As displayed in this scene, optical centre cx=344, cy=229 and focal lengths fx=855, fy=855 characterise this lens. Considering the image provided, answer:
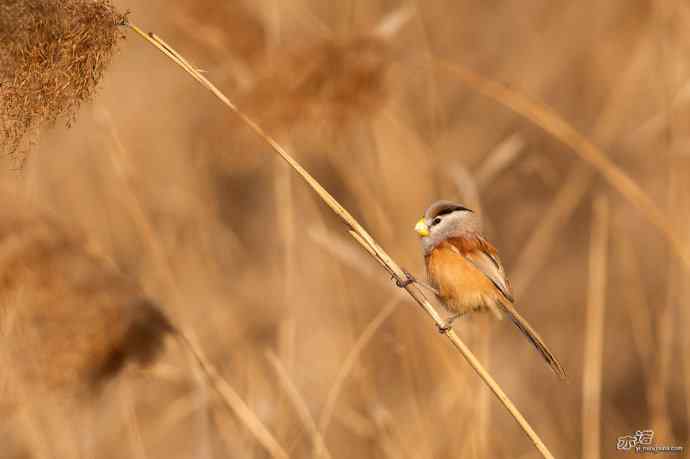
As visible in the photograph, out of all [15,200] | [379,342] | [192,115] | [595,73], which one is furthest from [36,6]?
[595,73]

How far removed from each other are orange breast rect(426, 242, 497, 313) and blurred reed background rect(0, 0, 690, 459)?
0.21 meters

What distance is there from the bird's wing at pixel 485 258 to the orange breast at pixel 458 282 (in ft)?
0.05

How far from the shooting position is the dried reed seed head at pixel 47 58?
5.88ft

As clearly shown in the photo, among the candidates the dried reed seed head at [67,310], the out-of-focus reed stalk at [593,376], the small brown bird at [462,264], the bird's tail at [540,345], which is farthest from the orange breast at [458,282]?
the dried reed seed head at [67,310]

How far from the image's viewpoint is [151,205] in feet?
14.2

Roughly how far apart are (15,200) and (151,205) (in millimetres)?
1609

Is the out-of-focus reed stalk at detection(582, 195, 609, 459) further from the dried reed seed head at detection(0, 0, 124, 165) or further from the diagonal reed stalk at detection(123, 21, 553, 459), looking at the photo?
the dried reed seed head at detection(0, 0, 124, 165)

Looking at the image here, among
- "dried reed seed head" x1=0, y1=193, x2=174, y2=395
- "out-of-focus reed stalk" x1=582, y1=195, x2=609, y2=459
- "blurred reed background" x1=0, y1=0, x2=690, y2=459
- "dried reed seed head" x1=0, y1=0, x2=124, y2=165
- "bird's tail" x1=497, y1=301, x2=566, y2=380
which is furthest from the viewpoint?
"blurred reed background" x1=0, y1=0, x2=690, y2=459

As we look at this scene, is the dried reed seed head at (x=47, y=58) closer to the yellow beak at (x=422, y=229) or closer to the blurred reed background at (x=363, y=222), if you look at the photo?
the blurred reed background at (x=363, y=222)

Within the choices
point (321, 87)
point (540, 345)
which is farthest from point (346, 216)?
point (321, 87)

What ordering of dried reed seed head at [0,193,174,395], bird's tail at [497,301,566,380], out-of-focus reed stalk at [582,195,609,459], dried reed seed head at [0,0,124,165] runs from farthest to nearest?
1. out-of-focus reed stalk at [582,195,609,459]
2. dried reed seed head at [0,193,174,395]
3. bird's tail at [497,301,566,380]
4. dried reed seed head at [0,0,124,165]

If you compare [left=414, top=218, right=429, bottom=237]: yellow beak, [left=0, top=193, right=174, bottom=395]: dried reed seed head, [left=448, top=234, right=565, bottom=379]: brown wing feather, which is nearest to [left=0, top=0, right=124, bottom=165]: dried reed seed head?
[left=0, top=193, right=174, bottom=395]: dried reed seed head

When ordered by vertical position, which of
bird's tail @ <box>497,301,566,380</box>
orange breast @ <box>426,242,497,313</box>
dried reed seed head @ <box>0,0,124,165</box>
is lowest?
bird's tail @ <box>497,301,566,380</box>

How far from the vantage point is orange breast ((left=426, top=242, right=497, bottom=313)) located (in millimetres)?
2596
